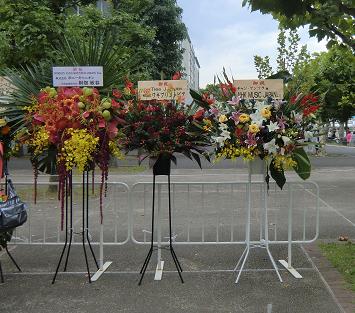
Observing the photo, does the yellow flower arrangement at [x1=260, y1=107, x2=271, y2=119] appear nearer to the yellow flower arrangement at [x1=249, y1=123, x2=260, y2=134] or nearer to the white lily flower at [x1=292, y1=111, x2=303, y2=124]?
the yellow flower arrangement at [x1=249, y1=123, x2=260, y2=134]

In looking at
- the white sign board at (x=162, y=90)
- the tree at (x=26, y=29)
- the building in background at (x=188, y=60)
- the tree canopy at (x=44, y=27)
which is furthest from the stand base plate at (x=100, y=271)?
the building in background at (x=188, y=60)

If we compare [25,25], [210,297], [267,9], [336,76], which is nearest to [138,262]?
[210,297]

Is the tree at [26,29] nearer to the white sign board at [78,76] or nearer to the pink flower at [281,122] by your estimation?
the white sign board at [78,76]

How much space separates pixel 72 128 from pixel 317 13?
2.89 metres

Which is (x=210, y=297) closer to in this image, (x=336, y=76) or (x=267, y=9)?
(x=267, y=9)

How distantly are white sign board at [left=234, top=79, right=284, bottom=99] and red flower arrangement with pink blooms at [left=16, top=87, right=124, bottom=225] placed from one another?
4.32 ft

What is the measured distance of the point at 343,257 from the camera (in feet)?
20.6

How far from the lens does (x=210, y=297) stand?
5.00 meters

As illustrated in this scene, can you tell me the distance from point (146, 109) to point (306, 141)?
1.73m

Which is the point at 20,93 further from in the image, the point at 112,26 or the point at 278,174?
the point at 112,26

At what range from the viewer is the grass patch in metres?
5.55

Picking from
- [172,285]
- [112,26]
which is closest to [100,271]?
[172,285]

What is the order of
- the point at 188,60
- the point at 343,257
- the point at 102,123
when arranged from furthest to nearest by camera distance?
the point at 188,60 < the point at 343,257 < the point at 102,123

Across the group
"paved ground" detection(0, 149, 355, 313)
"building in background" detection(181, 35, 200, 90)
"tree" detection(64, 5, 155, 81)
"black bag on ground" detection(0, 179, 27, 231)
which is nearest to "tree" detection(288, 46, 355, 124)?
"building in background" detection(181, 35, 200, 90)
